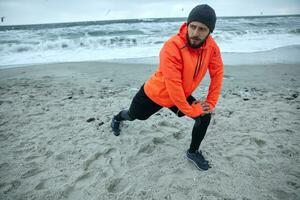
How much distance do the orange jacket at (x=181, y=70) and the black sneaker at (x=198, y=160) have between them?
70 centimetres

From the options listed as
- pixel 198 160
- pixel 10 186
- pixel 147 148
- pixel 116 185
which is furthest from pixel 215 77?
pixel 10 186

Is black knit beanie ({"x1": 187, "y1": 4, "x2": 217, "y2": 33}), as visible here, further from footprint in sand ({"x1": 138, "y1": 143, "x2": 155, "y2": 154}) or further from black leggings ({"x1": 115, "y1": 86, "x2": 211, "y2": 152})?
footprint in sand ({"x1": 138, "y1": 143, "x2": 155, "y2": 154})

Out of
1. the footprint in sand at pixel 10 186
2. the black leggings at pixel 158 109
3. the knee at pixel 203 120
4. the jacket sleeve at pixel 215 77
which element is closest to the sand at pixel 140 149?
the footprint in sand at pixel 10 186

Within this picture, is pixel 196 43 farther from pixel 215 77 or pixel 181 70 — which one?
pixel 215 77

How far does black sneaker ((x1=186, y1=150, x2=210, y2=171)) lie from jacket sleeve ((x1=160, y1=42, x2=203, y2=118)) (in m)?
0.76

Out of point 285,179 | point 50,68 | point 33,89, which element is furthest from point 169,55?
point 50,68

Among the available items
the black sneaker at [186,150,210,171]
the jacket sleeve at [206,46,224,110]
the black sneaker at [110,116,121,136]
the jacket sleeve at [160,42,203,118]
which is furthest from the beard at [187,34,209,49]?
the black sneaker at [110,116,121,136]

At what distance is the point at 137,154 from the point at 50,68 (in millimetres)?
7027

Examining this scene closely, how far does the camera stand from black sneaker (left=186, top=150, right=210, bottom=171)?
287 cm

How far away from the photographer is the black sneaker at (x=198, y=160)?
9.42 feet

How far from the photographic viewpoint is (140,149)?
10.9ft

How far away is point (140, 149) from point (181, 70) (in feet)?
4.69

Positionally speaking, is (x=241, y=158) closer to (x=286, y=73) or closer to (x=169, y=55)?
(x=169, y=55)

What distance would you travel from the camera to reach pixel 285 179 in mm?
2646
